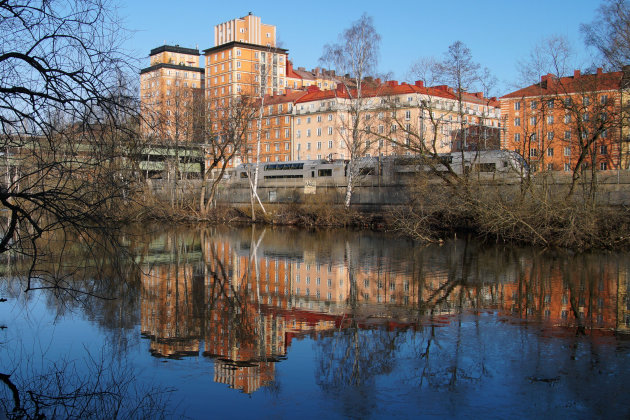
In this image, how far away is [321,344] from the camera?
11.3 metres

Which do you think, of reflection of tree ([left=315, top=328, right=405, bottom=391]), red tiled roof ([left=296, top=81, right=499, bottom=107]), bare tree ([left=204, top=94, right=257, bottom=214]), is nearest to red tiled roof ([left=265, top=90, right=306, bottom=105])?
red tiled roof ([left=296, top=81, right=499, bottom=107])

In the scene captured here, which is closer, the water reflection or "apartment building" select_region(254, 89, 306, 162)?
the water reflection

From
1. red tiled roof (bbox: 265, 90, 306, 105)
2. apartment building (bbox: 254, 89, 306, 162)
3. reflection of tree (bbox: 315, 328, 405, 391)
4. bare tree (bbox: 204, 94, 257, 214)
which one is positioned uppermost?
red tiled roof (bbox: 265, 90, 306, 105)

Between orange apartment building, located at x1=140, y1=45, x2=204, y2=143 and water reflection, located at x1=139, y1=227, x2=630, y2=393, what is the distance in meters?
3.76

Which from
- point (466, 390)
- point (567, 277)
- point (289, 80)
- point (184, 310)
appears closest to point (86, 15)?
point (466, 390)

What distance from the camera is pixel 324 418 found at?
788 cm

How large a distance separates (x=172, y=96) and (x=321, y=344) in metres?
42.6

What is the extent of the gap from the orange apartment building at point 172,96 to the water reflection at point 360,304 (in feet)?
12.4

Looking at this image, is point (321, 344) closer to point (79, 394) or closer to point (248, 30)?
point (79, 394)

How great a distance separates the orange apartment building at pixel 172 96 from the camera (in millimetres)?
8555

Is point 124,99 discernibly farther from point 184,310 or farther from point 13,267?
point 13,267

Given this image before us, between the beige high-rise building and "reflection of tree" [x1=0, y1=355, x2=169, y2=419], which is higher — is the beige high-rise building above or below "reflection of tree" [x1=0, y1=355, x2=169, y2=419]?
above

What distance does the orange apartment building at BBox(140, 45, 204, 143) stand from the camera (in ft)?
28.1

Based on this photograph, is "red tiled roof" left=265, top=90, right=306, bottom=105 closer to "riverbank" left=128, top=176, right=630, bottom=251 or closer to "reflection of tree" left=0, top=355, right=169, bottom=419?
"riverbank" left=128, top=176, right=630, bottom=251
